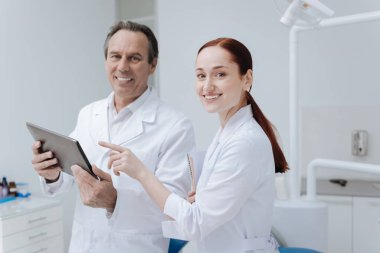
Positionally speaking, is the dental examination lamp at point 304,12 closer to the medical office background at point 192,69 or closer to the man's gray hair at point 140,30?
the man's gray hair at point 140,30

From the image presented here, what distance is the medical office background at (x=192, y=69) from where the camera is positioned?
3.11 metres

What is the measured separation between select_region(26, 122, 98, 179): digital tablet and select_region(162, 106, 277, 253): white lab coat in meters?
0.32

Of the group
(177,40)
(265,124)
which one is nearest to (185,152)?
(265,124)

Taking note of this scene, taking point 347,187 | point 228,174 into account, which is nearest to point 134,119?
point 228,174

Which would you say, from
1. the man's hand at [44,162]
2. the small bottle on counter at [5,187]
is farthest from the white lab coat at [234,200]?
the small bottle on counter at [5,187]

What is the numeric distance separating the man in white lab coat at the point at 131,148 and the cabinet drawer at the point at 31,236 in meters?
1.15

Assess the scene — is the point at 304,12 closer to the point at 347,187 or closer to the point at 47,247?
the point at 347,187

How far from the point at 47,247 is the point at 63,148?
68.7 inches

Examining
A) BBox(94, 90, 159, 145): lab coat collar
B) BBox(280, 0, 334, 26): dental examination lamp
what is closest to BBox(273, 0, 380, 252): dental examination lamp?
BBox(280, 0, 334, 26): dental examination lamp

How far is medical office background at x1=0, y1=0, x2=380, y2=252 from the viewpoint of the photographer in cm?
311

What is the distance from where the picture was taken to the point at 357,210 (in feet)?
9.07

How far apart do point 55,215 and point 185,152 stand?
5.79 ft

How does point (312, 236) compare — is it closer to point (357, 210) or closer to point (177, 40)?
point (357, 210)

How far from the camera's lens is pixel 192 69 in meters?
3.67
